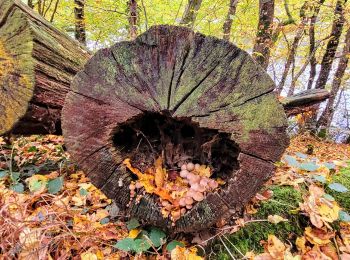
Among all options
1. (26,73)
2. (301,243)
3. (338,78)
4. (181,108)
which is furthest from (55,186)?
(338,78)

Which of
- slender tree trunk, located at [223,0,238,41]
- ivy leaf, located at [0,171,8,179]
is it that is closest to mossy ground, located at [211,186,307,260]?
ivy leaf, located at [0,171,8,179]

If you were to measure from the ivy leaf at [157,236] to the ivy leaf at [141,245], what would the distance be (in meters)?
0.06

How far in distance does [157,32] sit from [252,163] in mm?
887

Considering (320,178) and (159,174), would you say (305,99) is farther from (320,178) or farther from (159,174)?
(159,174)

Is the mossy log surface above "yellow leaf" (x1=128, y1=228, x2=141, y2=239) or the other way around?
above

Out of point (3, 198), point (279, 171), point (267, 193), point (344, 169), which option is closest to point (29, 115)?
point (3, 198)

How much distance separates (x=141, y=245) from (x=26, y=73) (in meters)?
1.50

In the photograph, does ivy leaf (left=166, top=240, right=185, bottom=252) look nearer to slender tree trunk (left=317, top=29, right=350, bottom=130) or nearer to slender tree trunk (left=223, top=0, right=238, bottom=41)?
slender tree trunk (left=223, top=0, right=238, bottom=41)

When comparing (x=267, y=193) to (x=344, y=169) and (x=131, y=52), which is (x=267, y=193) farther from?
(x=131, y=52)

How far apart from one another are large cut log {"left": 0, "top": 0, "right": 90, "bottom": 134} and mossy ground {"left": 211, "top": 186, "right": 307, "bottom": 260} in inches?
64.8

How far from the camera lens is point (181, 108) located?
1489 millimetres

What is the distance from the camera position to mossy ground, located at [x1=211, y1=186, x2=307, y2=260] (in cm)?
170

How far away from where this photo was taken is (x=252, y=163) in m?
1.50

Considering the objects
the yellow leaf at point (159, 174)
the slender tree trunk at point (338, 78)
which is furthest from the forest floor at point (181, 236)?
the slender tree trunk at point (338, 78)
